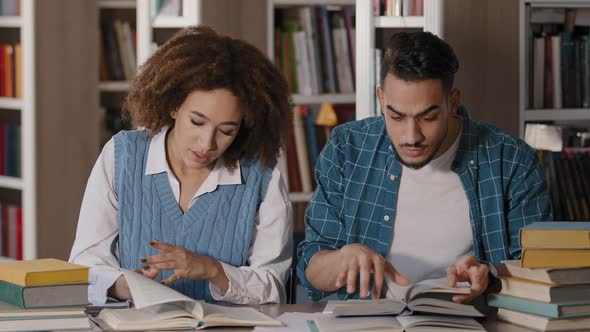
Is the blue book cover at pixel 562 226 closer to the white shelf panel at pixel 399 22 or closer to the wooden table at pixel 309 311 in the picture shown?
the wooden table at pixel 309 311

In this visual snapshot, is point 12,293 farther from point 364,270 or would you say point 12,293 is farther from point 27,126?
point 27,126

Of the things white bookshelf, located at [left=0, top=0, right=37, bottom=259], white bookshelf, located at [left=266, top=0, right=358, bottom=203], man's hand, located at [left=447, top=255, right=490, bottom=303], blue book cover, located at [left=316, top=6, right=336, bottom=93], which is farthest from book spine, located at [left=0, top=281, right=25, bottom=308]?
white bookshelf, located at [left=0, top=0, right=37, bottom=259]

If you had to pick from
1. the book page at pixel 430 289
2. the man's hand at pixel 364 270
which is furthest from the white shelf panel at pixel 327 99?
the book page at pixel 430 289

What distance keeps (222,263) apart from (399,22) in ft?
4.77

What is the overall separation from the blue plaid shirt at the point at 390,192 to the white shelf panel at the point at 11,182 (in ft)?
7.67

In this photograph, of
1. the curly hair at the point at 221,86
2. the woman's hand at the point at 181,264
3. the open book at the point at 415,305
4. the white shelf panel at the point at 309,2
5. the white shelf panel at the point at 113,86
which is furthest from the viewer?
the white shelf panel at the point at 113,86

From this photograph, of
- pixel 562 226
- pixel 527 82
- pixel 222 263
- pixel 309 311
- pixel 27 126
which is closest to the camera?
pixel 562 226

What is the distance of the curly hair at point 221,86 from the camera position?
2355 mm

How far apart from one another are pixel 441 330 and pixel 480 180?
2.32 feet

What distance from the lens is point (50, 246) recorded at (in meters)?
4.50

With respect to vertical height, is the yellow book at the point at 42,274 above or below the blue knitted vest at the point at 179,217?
below

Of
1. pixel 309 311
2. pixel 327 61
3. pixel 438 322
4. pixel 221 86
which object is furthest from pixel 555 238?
pixel 327 61

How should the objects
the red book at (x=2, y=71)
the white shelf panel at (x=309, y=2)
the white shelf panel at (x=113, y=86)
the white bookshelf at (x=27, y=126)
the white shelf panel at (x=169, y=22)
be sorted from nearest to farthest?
the white shelf panel at (x=169, y=22) < the white shelf panel at (x=309, y=2) < the white bookshelf at (x=27, y=126) < the red book at (x=2, y=71) < the white shelf panel at (x=113, y=86)

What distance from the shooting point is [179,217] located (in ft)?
7.92
